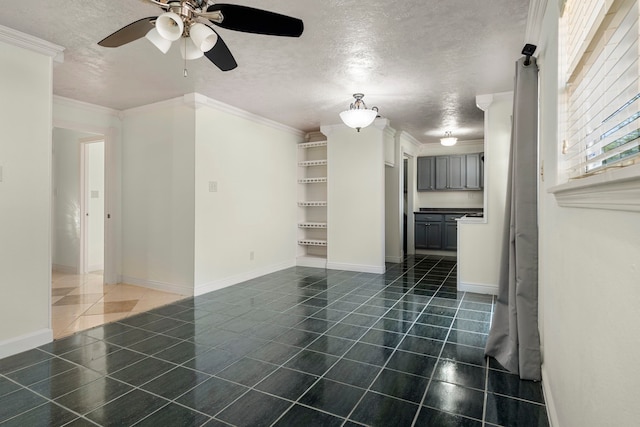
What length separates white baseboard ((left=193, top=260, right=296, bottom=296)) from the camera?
440cm

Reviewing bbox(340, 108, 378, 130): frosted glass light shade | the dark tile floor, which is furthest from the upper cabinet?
bbox(340, 108, 378, 130): frosted glass light shade

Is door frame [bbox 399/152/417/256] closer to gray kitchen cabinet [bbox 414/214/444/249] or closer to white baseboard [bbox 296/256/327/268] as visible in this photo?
gray kitchen cabinet [bbox 414/214/444/249]

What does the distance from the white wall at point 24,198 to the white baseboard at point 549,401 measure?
11.7 feet

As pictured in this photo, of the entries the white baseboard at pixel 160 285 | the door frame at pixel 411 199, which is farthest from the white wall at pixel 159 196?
the door frame at pixel 411 199

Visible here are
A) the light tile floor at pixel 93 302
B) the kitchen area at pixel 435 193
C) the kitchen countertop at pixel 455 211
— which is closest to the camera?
the light tile floor at pixel 93 302

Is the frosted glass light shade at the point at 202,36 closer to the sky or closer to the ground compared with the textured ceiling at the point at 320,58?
closer to the ground

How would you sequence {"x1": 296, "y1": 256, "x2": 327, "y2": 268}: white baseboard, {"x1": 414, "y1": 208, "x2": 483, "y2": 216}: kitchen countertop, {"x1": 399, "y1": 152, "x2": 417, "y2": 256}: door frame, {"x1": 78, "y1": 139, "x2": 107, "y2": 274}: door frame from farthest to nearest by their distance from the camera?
{"x1": 399, "y1": 152, "x2": 417, "y2": 256}: door frame < {"x1": 414, "y1": 208, "x2": 483, "y2": 216}: kitchen countertop < {"x1": 296, "y1": 256, "x2": 327, "y2": 268}: white baseboard < {"x1": 78, "y1": 139, "x2": 107, "y2": 274}: door frame

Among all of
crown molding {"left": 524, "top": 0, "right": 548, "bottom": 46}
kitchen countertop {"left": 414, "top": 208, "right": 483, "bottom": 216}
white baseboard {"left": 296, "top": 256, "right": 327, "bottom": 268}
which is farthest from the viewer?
kitchen countertop {"left": 414, "top": 208, "right": 483, "bottom": 216}

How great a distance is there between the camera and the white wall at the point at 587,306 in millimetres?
759

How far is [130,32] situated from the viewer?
2.00 meters

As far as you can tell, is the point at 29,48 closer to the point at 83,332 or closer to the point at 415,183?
the point at 83,332

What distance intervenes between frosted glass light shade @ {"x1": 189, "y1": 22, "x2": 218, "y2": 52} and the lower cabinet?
6.08 m

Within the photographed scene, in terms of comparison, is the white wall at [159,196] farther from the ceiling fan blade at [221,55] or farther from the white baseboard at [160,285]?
the ceiling fan blade at [221,55]

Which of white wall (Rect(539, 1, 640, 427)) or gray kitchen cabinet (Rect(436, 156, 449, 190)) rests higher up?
gray kitchen cabinet (Rect(436, 156, 449, 190))
